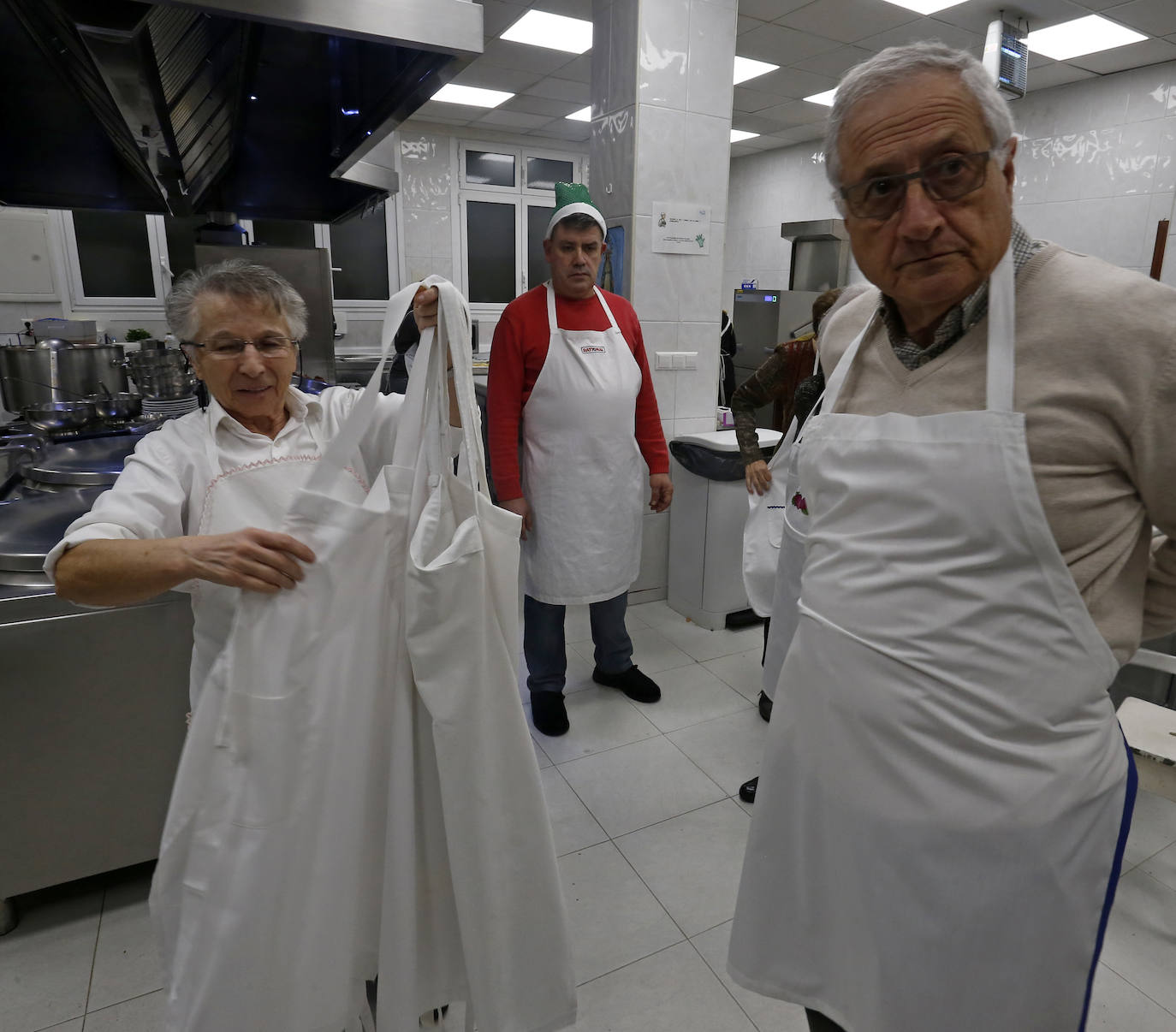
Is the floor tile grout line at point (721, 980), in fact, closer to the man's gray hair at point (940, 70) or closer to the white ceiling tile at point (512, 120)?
the man's gray hair at point (940, 70)

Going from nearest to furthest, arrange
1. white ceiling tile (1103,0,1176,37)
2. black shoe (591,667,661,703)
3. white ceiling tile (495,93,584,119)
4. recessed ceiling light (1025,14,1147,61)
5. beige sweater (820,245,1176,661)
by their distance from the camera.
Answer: beige sweater (820,245,1176,661) → black shoe (591,667,661,703) → white ceiling tile (1103,0,1176,37) → recessed ceiling light (1025,14,1147,61) → white ceiling tile (495,93,584,119)

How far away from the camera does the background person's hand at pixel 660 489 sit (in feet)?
8.32

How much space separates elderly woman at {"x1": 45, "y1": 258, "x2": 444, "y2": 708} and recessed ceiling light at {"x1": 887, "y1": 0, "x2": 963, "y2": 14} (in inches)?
165

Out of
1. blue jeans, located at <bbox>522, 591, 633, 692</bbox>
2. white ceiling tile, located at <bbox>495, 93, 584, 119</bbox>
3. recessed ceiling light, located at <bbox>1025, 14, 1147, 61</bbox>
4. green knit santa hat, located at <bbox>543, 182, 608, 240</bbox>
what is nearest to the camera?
green knit santa hat, located at <bbox>543, 182, 608, 240</bbox>

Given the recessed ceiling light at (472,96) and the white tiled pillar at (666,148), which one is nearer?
the white tiled pillar at (666,148)

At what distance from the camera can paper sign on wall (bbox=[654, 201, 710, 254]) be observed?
10.1ft

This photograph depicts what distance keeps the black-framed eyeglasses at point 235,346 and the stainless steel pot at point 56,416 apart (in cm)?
134

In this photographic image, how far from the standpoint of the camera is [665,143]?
3010 millimetres

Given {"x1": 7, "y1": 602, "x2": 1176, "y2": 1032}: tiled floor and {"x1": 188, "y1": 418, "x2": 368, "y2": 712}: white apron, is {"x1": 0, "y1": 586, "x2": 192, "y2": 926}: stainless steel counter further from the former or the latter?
{"x1": 188, "y1": 418, "x2": 368, "y2": 712}: white apron

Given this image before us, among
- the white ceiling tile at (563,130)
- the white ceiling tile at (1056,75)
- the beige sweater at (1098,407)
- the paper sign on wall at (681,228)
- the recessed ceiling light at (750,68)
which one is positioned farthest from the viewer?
the white ceiling tile at (563,130)

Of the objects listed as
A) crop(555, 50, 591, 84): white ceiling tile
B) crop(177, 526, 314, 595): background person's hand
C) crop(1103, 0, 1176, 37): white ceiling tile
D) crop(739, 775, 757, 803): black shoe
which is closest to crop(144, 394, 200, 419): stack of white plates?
crop(177, 526, 314, 595): background person's hand

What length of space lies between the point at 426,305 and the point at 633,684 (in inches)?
75.4

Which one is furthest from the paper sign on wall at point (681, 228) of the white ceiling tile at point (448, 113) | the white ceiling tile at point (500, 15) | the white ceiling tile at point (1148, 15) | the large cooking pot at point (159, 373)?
the white ceiling tile at point (448, 113)

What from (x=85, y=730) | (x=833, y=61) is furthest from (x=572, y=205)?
(x=833, y=61)
